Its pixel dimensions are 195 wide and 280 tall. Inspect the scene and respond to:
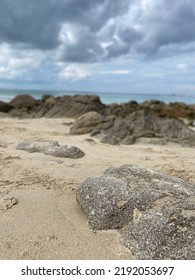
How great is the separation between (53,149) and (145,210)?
2.66 m

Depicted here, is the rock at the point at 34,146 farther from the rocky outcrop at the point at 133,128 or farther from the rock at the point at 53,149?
the rocky outcrop at the point at 133,128

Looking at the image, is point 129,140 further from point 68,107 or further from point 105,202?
point 68,107

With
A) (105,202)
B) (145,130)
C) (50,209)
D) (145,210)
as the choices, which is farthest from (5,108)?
(145,210)

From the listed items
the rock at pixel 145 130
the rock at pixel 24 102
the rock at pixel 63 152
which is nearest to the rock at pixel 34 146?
the rock at pixel 63 152

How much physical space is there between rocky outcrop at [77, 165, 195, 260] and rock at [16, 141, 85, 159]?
1622 millimetres

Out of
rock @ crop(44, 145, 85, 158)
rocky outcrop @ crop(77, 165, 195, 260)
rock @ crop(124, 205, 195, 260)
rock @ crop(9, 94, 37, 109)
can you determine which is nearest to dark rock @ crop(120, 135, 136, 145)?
rock @ crop(44, 145, 85, 158)

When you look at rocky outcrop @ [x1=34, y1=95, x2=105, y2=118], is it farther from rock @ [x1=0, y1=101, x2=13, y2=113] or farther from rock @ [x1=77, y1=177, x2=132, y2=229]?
rock @ [x1=77, y1=177, x2=132, y2=229]

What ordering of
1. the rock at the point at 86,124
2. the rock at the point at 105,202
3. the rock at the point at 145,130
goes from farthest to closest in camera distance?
the rock at the point at 86,124 < the rock at the point at 145,130 < the rock at the point at 105,202

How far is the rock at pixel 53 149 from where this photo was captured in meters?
5.20

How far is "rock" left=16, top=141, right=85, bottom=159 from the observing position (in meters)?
5.20

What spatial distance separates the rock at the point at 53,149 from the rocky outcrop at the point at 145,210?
1.62 meters
